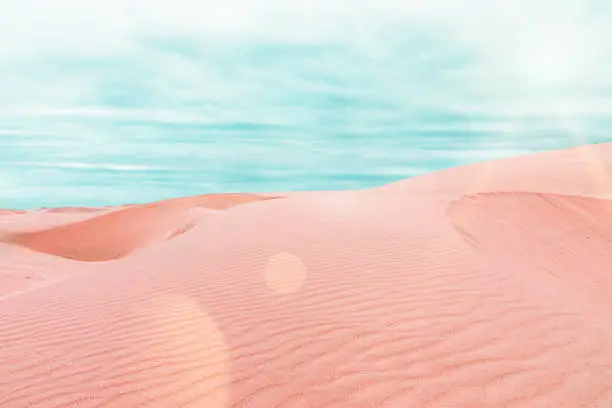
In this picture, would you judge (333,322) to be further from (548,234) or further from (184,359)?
(548,234)

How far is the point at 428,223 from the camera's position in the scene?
9414 mm

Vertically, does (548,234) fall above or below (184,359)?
above

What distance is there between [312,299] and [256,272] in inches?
60.1

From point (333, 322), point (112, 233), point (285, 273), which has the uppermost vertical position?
point (112, 233)

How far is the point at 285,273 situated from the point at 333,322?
191 cm

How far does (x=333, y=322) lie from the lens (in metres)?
5.06

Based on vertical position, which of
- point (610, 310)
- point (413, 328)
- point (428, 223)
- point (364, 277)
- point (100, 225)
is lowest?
point (610, 310)

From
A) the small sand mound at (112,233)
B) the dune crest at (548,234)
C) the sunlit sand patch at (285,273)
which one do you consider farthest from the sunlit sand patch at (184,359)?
the small sand mound at (112,233)

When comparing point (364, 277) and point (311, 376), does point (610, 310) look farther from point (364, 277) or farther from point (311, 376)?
point (311, 376)

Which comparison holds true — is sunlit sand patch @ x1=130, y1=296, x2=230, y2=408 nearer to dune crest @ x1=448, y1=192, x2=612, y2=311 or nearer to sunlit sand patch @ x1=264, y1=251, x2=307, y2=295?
sunlit sand patch @ x1=264, y1=251, x2=307, y2=295

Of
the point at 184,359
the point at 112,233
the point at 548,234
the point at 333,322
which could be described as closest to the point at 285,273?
the point at 333,322

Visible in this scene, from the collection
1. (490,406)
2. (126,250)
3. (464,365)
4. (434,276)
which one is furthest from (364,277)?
(126,250)

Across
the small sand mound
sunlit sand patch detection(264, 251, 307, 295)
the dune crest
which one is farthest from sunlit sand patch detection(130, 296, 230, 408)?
the small sand mound

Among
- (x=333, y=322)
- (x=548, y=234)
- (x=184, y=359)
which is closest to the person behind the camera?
(x=184, y=359)
